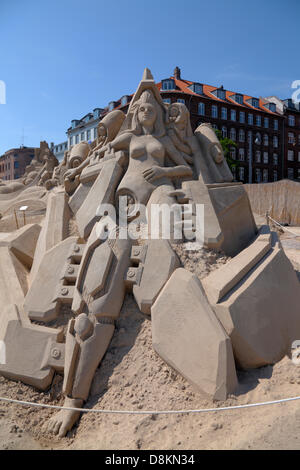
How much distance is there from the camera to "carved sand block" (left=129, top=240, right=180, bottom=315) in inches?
145

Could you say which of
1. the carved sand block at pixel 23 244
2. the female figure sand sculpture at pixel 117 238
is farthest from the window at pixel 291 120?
the carved sand block at pixel 23 244

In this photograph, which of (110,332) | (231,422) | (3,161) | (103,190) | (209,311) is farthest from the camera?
(3,161)

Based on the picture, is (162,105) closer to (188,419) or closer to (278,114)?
(188,419)

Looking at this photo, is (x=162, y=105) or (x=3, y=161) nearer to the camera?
(x=162, y=105)

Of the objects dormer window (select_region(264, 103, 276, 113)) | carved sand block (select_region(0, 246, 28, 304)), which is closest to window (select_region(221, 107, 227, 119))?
dormer window (select_region(264, 103, 276, 113))

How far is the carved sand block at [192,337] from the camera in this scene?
Result: 313cm

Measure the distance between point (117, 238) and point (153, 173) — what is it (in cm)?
102

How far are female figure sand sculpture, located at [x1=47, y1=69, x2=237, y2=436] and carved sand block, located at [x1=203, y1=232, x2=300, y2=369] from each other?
0.94 metres

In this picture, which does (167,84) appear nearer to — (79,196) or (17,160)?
(79,196)

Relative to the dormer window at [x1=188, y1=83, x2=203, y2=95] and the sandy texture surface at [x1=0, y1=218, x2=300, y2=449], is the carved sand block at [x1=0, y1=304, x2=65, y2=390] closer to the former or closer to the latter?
the sandy texture surface at [x1=0, y1=218, x2=300, y2=449]

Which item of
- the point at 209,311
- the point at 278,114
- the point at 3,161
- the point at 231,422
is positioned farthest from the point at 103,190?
the point at 3,161

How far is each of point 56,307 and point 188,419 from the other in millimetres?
1667

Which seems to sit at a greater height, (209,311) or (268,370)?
(209,311)

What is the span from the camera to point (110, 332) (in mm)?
3680
